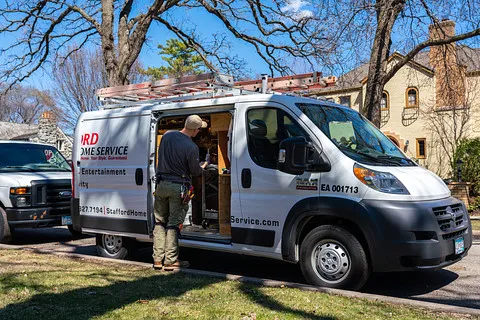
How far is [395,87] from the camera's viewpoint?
3238 cm

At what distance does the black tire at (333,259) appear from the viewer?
5.34m

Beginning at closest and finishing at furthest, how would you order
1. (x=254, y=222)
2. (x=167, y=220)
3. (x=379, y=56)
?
(x=254, y=222)
(x=167, y=220)
(x=379, y=56)

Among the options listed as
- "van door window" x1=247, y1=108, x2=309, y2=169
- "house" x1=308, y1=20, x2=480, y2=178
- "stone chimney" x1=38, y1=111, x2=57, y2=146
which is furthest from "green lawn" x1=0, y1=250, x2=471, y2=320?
"stone chimney" x1=38, y1=111, x2=57, y2=146

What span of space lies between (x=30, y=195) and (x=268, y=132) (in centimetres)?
574

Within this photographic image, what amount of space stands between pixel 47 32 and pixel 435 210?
58.5 feet

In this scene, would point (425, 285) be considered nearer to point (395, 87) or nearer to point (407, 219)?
point (407, 219)

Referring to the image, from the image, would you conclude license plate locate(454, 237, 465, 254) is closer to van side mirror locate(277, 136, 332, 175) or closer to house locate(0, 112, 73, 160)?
van side mirror locate(277, 136, 332, 175)

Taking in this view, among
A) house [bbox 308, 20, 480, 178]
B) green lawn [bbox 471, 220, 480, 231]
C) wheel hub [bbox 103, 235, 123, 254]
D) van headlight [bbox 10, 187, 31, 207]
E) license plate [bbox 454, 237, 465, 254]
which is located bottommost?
green lawn [bbox 471, 220, 480, 231]

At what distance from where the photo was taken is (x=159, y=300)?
4.93 metres

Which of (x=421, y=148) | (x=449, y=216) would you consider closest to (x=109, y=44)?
(x=449, y=216)

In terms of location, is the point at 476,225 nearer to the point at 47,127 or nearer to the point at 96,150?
the point at 96,150

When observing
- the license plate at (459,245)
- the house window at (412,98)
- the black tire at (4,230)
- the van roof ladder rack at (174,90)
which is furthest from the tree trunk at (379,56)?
the house window at (412,98)

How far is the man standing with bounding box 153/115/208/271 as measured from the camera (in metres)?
6.47

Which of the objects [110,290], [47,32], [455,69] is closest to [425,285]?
[110,290]
